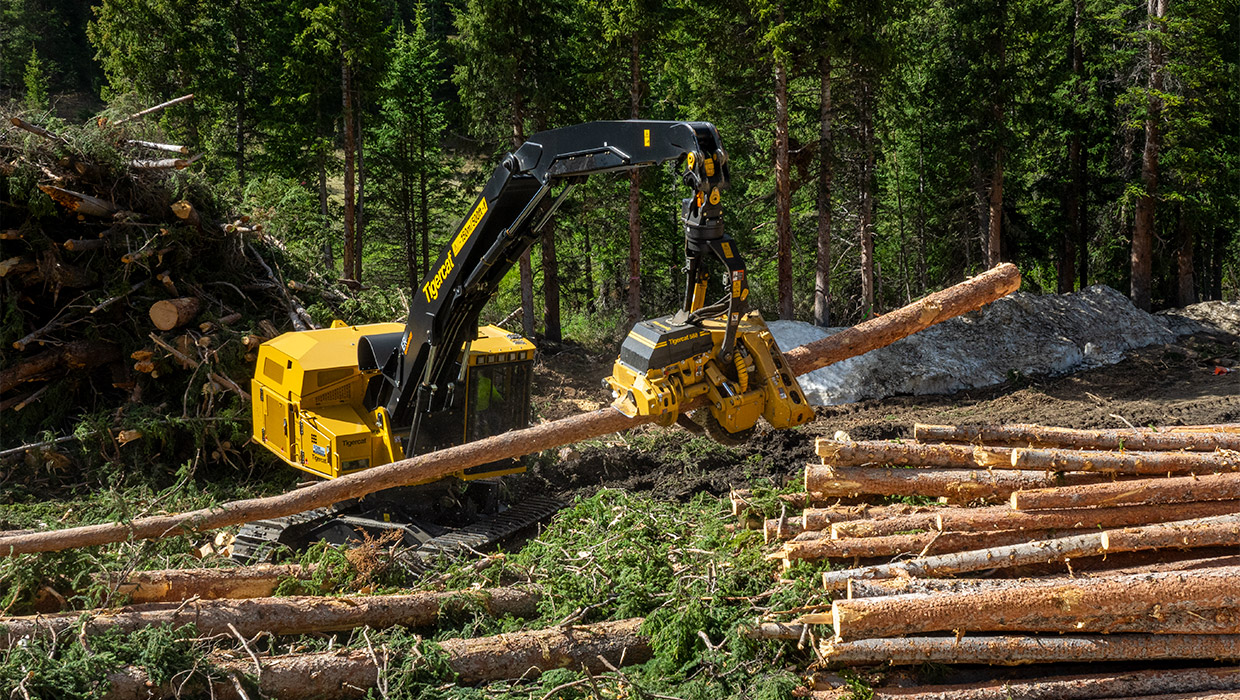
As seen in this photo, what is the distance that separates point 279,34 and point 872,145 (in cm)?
1679

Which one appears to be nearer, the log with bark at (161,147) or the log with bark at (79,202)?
the log with bark at (79,202)

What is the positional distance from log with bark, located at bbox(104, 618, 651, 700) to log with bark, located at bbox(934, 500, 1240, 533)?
2.58m

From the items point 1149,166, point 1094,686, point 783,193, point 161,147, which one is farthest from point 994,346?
point 161,147

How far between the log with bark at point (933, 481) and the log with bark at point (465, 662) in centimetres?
201

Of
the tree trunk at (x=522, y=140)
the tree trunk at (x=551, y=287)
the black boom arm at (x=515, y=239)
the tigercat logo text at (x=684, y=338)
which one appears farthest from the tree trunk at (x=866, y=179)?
the tigercat logo text at (x=684, y=338)

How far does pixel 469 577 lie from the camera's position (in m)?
7.70

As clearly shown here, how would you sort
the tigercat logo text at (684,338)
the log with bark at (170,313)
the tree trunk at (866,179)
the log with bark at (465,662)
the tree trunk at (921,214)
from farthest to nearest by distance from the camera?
the tree trunk at (921,214)
the tree trunk at (866,179)
the log with bark at (170,313)
the tigercat logo text at (684,338)
the log with bark at (465,662)

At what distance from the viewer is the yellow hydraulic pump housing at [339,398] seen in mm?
→ 9336

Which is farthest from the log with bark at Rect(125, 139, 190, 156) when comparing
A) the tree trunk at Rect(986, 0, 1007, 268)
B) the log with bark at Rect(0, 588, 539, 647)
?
the tree trunk at Rect(986, 0, 1007, 268)

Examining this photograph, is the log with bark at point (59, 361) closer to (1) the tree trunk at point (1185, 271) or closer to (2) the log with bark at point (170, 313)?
(2) the log with bark at point (170, 313)

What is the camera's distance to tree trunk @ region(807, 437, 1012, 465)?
285 inches

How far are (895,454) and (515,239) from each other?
3.71 meters

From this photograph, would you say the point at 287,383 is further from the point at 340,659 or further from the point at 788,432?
the point at 788,432

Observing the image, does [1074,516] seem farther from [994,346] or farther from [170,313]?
[994,346]
